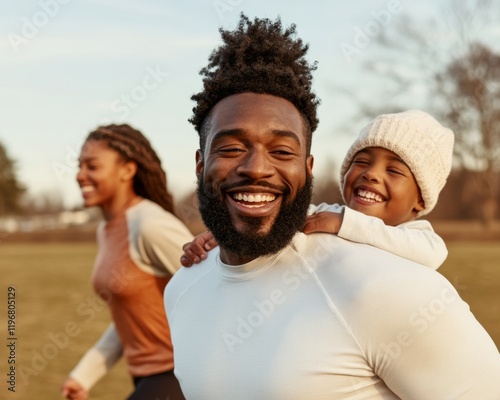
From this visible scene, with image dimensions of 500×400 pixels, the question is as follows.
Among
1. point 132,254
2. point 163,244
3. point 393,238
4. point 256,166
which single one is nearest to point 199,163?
point 256,166

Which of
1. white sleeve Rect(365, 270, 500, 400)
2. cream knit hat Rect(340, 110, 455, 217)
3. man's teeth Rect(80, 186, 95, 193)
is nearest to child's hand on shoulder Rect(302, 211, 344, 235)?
white sleeve Rect(365, 270, 500, 400)

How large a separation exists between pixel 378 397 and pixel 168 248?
2494 millimetres

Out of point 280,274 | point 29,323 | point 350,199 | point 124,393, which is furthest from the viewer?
point 29,323

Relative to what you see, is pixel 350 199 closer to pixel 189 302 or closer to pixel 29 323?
pixel 189 302

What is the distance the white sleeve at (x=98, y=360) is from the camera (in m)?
4.85

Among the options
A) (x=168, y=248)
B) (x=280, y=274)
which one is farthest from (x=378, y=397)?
(x=168, y=248)

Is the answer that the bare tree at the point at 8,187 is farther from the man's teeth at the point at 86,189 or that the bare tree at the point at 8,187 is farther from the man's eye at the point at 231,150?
the man's eye at the point at 231,150

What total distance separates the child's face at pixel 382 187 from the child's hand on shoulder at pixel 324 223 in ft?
2.66

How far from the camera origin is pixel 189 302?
105 inches

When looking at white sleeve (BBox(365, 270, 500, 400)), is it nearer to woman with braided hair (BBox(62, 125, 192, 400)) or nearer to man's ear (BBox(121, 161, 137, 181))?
woman with braided hair (BBox(62, 125, 192, 400))

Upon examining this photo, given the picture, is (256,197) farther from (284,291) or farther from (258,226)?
(284,291)
